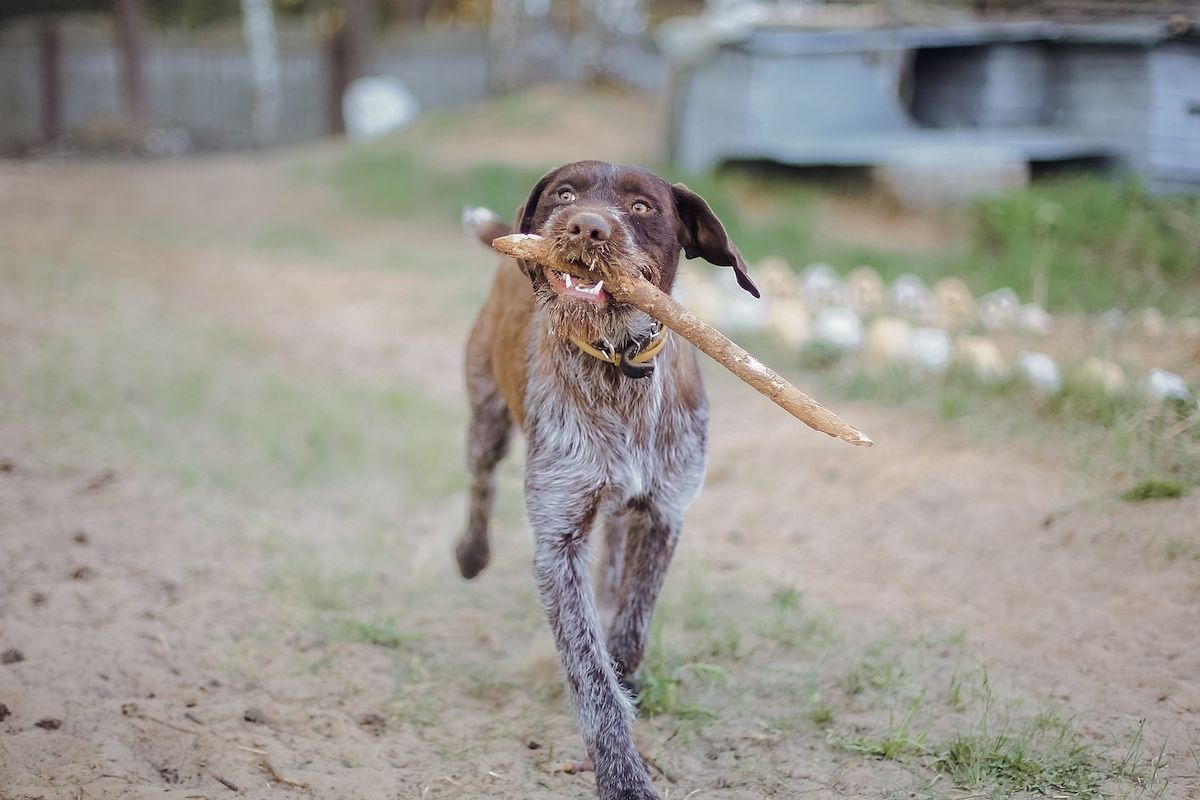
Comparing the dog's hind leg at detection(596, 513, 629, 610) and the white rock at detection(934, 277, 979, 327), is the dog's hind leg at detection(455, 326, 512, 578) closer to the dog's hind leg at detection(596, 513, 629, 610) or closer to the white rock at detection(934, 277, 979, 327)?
the dog's hind leg at detection(596, 513, 629, 610)

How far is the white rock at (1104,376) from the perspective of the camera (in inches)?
213

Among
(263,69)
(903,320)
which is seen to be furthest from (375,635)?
(263,69)

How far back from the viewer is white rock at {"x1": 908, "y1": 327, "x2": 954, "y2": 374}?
6555mm

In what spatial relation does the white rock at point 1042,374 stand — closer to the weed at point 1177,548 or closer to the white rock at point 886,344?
the white rock at point 886,344

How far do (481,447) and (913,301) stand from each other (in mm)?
5075

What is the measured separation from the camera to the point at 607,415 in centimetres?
322

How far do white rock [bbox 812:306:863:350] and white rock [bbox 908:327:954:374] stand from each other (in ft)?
1.71

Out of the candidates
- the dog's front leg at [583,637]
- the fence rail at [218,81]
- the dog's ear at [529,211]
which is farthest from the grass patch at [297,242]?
the fence rail at [218,81]

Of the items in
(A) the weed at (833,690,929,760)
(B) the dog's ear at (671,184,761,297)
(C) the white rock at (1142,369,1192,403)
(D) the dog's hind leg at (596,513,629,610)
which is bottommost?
(A) the weed at (833,690,929,760)

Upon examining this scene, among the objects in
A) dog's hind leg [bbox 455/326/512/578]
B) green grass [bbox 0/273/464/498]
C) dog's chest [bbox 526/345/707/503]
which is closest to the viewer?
dog's chest [bbox 526/345/707/503]

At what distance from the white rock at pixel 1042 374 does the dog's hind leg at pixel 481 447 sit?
305 cm

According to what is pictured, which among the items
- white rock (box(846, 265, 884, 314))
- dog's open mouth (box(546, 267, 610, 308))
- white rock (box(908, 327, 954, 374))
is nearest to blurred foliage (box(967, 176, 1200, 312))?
white rock (box(846, 265, 884, 314))

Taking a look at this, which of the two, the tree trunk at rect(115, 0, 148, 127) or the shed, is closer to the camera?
the shed

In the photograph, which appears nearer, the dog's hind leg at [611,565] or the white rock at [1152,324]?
the dog's hind leg at [611,565]
